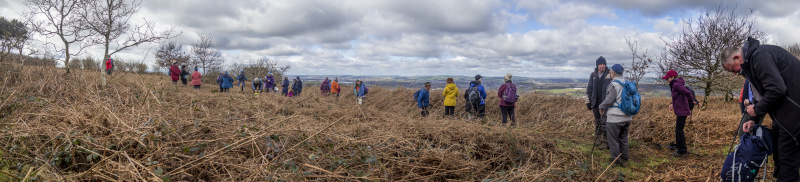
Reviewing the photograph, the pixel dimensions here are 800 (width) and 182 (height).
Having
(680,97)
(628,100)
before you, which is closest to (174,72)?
(628,100)

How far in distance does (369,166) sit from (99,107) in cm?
300

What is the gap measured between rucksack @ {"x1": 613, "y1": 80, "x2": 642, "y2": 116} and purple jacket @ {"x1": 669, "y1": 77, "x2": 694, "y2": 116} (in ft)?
4.58

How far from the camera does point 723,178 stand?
2.90 m

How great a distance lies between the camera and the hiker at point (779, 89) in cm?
252

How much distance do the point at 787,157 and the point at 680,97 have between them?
8.46 feet

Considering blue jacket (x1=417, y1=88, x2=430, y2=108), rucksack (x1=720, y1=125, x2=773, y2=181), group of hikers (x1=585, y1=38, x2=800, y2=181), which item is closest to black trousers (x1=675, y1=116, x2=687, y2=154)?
group of hikers (x1=585, y1=38, x2=800, y2=181)

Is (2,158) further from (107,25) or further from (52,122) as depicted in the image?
(107,25)

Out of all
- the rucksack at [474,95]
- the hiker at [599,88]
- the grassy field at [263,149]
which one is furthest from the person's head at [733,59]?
the rucksack at [474,95]

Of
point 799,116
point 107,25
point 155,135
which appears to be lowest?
point 155,135

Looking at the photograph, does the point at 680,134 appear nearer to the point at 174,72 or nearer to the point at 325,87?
the point at 325,87

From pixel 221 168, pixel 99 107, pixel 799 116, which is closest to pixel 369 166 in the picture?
pixel 221 168

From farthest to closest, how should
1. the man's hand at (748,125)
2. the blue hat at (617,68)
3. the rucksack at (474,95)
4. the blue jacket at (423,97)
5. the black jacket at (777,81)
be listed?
1. the blue jacket at (423,97)
2. the rucksack at (474,95)
3. the blue hat at (617,68)
4. the man's hand at (748,125)
5. the black jacket at (777,81)

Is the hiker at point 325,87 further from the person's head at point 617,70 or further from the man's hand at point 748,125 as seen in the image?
the man's hand at point 748,125

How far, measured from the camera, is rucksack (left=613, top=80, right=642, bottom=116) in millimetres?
4121
